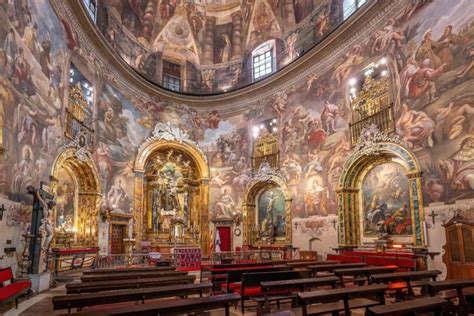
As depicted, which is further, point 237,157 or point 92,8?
point 237,157

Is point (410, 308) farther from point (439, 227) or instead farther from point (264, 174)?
point (264, 174)

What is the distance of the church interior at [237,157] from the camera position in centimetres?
850

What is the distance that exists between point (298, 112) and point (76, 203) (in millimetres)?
13033

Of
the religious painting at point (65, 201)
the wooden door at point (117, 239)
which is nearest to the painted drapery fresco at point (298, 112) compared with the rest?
the wooden door at point (117, 239)

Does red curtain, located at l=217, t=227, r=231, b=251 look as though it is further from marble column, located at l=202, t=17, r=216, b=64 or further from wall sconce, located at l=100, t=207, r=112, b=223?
marble column, located at l=202, t=17, r=216, b=64

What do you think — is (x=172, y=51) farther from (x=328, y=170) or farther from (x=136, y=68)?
(x=328, y=170)

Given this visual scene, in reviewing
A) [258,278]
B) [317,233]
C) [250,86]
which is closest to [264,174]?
[317,233]

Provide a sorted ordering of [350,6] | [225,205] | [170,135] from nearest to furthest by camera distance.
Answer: [350,6] < [170,135] < [225,205]

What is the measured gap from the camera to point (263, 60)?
79.3 feet

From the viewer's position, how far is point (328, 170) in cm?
1748

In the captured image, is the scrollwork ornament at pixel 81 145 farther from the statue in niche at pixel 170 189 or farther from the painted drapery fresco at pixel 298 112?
the statue in niche at pixel 170 189

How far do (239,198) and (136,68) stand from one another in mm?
10959

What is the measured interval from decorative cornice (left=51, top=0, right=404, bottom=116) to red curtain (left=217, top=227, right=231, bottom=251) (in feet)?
26.6

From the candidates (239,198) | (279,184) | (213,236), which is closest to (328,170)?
(279,184)
